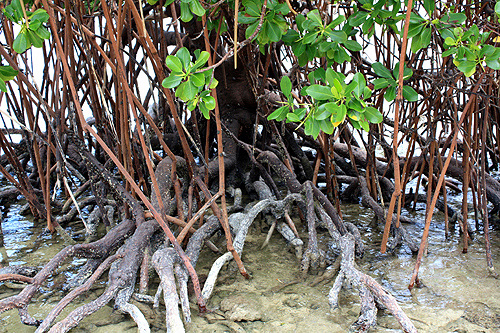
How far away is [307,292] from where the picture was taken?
5.45ft

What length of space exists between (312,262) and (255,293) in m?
0.32

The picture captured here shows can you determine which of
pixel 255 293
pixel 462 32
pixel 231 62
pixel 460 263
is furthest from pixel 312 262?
pixel 231 62

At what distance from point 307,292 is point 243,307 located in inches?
11.5

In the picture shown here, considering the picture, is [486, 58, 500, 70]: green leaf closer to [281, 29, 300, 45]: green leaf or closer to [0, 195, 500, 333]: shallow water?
[281, 29, 300, 45]: green leaf

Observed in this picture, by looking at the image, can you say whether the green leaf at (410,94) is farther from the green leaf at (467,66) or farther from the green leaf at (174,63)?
the green leaf at (174,63)

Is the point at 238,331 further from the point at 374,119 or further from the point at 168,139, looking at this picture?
the point at 168,139

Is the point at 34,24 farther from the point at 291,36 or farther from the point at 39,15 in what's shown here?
the point at 291,36

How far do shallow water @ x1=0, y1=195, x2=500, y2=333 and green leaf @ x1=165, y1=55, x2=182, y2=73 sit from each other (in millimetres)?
943

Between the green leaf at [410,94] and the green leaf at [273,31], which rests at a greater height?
the green leaf at [273,31]

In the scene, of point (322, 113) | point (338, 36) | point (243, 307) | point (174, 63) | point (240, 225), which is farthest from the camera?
point (240, 225)

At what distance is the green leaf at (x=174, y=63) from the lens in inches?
48.0

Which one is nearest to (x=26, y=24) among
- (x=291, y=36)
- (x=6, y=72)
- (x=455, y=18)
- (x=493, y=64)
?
(x=6, y=72)

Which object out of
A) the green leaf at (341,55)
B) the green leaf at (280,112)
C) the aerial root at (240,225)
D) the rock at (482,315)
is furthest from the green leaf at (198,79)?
the rock at (482,315)

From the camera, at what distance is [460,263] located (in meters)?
1.84
